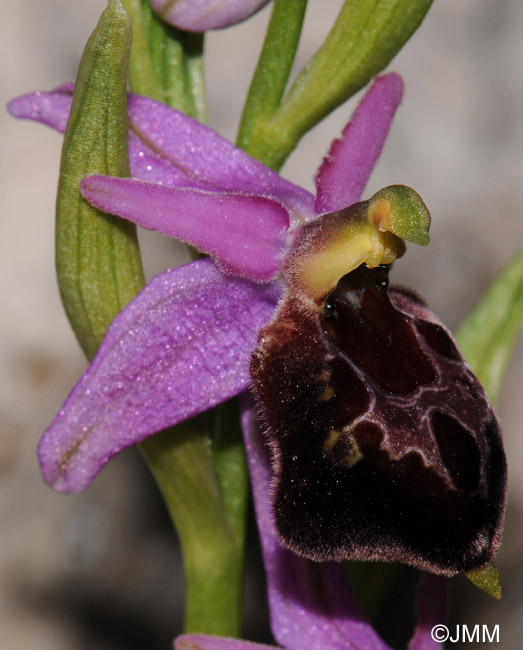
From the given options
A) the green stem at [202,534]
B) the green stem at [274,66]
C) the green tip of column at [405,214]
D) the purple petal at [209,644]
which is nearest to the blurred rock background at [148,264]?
the green stem at [202,534]

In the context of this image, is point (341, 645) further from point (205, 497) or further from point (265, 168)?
point (265, 168)

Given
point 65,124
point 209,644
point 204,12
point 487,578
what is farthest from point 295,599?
point 204,12

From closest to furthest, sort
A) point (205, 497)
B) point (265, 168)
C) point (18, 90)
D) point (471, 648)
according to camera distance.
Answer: point (265, 168)
point (205, 497)
point (471, 648)
point (18, 90)

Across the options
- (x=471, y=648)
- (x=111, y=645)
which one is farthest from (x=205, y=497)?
(x=471, y=648)

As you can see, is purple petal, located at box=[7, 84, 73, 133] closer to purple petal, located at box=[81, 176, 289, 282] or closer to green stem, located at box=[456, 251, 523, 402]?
purple petal, located at box=[81, 176, 289, 282]

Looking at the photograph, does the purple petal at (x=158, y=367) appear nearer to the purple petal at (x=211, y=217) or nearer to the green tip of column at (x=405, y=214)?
the purple petal at (x=211, y=217)

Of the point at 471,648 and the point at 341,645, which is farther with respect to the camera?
the point at 471,648

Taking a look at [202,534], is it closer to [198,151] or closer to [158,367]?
[158,367]
